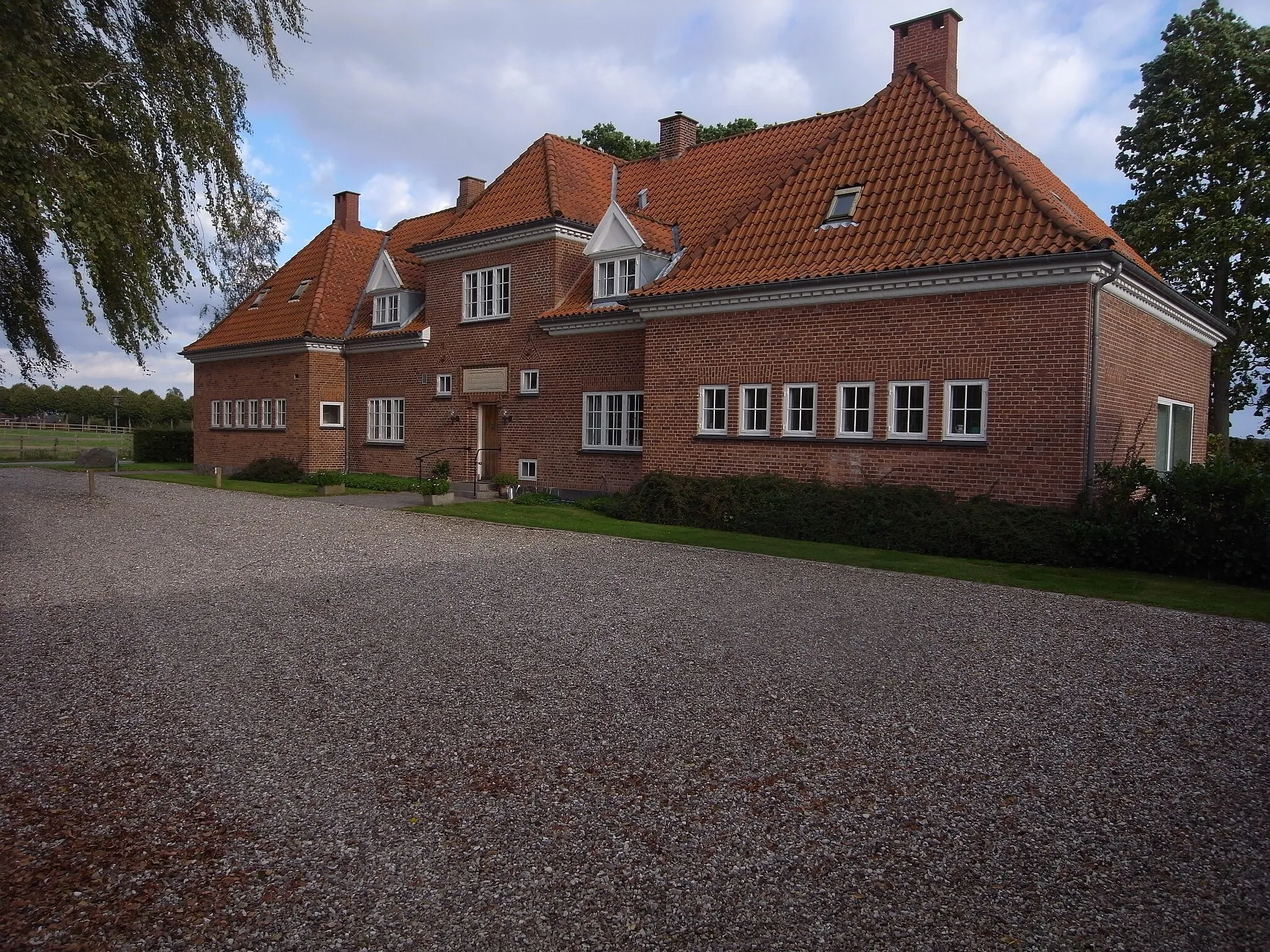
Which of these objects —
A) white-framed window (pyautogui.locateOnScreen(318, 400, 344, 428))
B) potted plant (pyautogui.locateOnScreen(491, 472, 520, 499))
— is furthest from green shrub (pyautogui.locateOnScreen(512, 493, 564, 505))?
white-framed window (pyautogui.locateOnScreen(318, 400, 344, 428))

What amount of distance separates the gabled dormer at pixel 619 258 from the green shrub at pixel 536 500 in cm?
465

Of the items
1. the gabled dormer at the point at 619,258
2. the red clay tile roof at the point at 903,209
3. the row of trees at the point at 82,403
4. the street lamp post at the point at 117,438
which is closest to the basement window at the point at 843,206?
the red clay tile roof at the point at 903,209

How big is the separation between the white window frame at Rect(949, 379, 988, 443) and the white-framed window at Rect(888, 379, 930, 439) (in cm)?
26

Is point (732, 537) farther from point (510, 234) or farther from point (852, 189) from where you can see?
point (510, 234)

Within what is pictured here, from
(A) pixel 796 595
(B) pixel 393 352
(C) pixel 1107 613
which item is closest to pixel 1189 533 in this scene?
(C) pixel 1107 613

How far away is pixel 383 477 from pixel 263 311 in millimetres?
9378

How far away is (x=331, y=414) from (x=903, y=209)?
61.2ft

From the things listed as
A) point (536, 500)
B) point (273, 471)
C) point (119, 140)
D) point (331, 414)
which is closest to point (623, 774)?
point (119, 140)

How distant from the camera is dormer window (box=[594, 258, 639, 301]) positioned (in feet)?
66.2

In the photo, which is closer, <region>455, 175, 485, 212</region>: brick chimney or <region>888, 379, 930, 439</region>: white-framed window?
<region>888, 379, 930, 439</region>: white-framed window

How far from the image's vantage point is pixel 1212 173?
25.6 meters

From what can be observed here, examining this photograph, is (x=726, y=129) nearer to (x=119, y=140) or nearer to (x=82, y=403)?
(x=119, y=140)

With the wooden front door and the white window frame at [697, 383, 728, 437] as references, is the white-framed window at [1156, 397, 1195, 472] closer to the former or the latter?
the white window frame at [697, 383, 728, 437]

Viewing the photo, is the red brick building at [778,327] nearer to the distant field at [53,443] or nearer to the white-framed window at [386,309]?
the white-framed window at [386,309]
